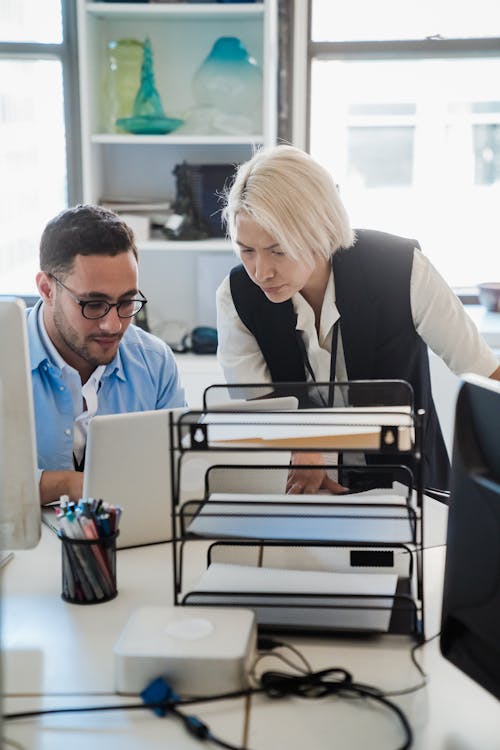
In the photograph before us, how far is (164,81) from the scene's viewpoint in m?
3.30

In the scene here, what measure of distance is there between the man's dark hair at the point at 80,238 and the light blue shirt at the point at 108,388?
5.4 inches

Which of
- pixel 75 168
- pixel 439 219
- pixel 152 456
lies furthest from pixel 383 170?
pixel 152 456

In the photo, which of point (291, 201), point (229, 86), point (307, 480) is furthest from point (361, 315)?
point (229, 86)

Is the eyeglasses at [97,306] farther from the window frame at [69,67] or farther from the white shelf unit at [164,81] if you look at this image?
the window frame at [69,67]

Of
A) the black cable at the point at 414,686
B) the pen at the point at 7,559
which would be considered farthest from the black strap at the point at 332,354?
the black cable at the point at 414,686

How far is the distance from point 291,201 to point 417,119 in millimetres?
1824

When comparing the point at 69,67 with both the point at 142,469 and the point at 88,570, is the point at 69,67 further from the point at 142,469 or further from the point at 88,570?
the point at 88,570

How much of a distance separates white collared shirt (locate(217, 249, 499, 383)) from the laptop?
601 millimetres

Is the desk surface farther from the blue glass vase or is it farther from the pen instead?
the blue glass vase

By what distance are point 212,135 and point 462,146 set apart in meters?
1.00

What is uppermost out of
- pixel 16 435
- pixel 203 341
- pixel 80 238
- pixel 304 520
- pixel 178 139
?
pixel 178 139

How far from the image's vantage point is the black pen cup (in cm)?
119

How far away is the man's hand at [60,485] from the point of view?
1.53 m

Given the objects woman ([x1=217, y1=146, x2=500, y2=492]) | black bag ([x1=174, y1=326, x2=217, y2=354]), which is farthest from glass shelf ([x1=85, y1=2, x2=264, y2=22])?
woman ([x1=217, y1=146, x2=500, y2=492])
